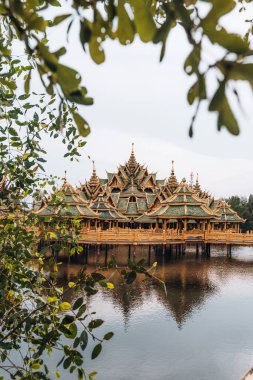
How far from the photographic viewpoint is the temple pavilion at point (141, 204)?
88.2 feet

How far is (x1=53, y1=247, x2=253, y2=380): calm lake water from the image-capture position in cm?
834

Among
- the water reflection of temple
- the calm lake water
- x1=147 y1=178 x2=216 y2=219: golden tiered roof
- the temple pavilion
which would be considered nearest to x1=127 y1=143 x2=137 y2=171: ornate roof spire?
the temple pavilion

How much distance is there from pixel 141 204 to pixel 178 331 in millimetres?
25656

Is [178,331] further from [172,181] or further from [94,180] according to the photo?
[172,181]

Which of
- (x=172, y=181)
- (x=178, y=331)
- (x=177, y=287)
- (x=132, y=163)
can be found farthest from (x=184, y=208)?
(x=178, y=331)

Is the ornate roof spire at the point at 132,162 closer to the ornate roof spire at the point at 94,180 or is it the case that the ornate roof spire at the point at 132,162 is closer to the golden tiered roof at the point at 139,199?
the golden tiered roof at the point at 139,199

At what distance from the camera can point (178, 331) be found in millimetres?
10617

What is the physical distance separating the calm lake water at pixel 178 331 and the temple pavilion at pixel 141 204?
9.45m

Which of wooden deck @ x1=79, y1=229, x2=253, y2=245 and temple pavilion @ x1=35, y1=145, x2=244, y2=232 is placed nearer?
wooden deck @ x1=79, y1=229, x2=253, y2=245

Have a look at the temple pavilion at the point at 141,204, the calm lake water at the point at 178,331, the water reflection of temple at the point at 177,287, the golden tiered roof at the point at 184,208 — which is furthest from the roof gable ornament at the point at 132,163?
the calm lake water at the point at 178,331

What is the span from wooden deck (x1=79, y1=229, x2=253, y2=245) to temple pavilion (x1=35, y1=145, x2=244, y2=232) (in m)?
0.81

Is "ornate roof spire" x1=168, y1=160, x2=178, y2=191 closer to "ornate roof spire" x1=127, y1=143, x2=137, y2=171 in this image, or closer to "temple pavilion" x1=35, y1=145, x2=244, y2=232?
"temple pavilion" x1=35, y1=145, x2=244, y2=232

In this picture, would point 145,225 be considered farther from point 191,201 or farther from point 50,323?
point 50,323

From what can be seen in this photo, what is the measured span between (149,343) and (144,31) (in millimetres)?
9903
